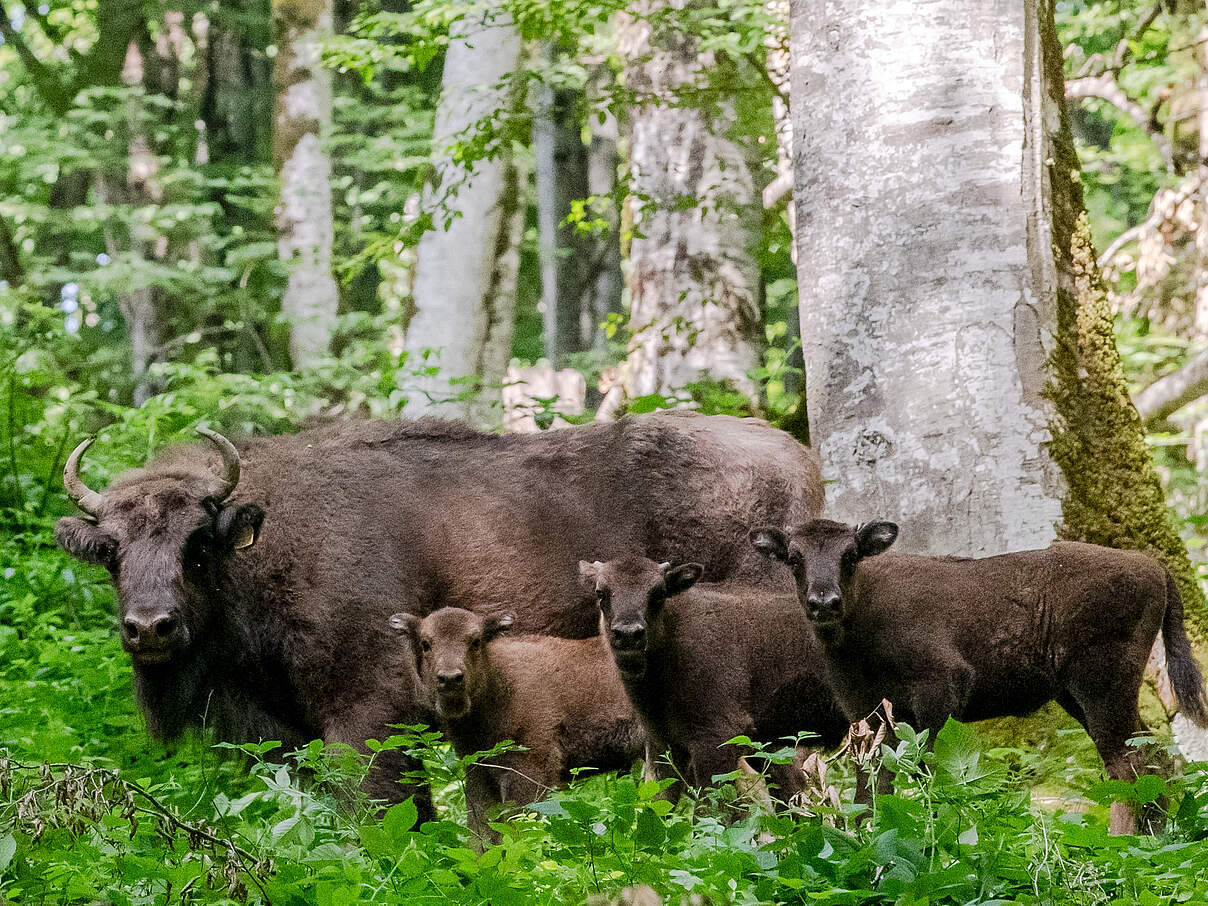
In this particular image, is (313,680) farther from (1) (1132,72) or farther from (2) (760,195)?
(1) (1132,72)

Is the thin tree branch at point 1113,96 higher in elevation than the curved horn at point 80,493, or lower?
higher

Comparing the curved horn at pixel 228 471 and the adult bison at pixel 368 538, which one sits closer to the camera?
the adult bison at pixel 368 538

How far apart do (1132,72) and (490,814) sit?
1579 cm

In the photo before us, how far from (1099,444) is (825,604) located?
210 cm

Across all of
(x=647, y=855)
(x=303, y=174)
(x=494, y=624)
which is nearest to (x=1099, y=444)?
(x=494, y=624)

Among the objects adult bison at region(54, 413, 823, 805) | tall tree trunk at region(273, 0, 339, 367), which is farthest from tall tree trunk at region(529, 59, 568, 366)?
adult bison at region(54, 413, 823, 805)

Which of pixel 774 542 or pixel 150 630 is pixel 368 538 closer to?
pixel 150 630

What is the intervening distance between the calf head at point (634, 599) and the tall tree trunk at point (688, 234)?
5426 mm

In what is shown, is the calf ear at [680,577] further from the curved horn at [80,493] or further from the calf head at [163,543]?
the curved horn at [80,493]

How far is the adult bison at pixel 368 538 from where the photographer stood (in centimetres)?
648

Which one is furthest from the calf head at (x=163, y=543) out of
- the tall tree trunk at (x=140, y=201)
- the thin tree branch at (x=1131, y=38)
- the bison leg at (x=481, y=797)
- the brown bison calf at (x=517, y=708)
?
the tall tree trunk at (x=140, y=201)

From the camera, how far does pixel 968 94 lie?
659 centimetres

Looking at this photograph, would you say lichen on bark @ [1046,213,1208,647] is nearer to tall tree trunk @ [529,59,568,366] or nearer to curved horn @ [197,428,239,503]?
curved horn @ [197,428,239,503]

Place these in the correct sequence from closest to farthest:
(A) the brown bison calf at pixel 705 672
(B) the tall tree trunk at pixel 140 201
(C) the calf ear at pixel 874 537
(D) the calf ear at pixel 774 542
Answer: (C) the calf ear at pixel 874 537 < (D) the calf ear at pixel 774 542 < (A) the brown bison calf at pixel 705 672 < (B) the tall tree trunk at pixel 140 201
